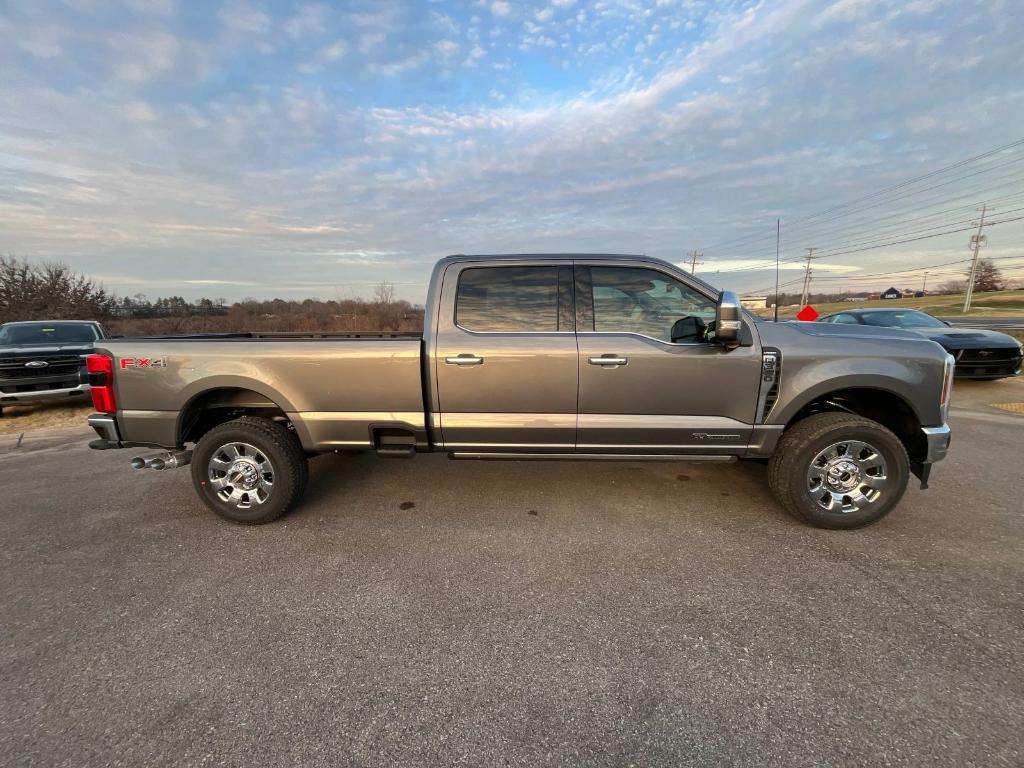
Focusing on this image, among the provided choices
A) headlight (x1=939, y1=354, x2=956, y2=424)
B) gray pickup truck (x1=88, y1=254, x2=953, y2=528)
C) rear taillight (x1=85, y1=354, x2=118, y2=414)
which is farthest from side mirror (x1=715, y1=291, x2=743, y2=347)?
rear taillight (x1=85, y1=354, x2=118, y2=414)

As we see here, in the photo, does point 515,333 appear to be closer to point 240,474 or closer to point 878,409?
point 240,474

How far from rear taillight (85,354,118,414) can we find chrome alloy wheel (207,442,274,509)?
0.89m

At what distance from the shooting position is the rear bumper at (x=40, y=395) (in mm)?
7020

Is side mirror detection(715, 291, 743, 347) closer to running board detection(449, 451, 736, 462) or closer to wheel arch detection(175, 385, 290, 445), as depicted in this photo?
running board detection(449, 451, 736, 462)

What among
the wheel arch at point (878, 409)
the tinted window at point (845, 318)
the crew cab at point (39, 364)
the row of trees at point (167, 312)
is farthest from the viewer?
the row of trees at point (167, 312)

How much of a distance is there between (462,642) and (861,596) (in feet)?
7.32

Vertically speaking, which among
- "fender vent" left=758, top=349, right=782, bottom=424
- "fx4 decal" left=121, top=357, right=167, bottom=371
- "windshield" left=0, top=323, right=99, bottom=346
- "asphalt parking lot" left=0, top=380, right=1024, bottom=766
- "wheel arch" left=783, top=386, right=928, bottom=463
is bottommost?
"asphalt parking lot" left=0, top=380, right=1024, bottom=766

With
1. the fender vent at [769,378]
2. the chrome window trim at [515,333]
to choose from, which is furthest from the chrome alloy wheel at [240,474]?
the fender vent at [769,378]

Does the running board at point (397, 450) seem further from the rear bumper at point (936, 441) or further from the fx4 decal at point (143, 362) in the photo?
the rear bumper at point (936, 441)

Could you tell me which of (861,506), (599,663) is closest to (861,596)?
(861,506)

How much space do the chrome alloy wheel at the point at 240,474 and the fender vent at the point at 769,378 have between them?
3.71 m

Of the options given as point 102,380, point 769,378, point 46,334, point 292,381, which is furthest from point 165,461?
point 46,334

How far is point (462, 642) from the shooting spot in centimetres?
218

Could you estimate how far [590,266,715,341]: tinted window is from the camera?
3314mm
